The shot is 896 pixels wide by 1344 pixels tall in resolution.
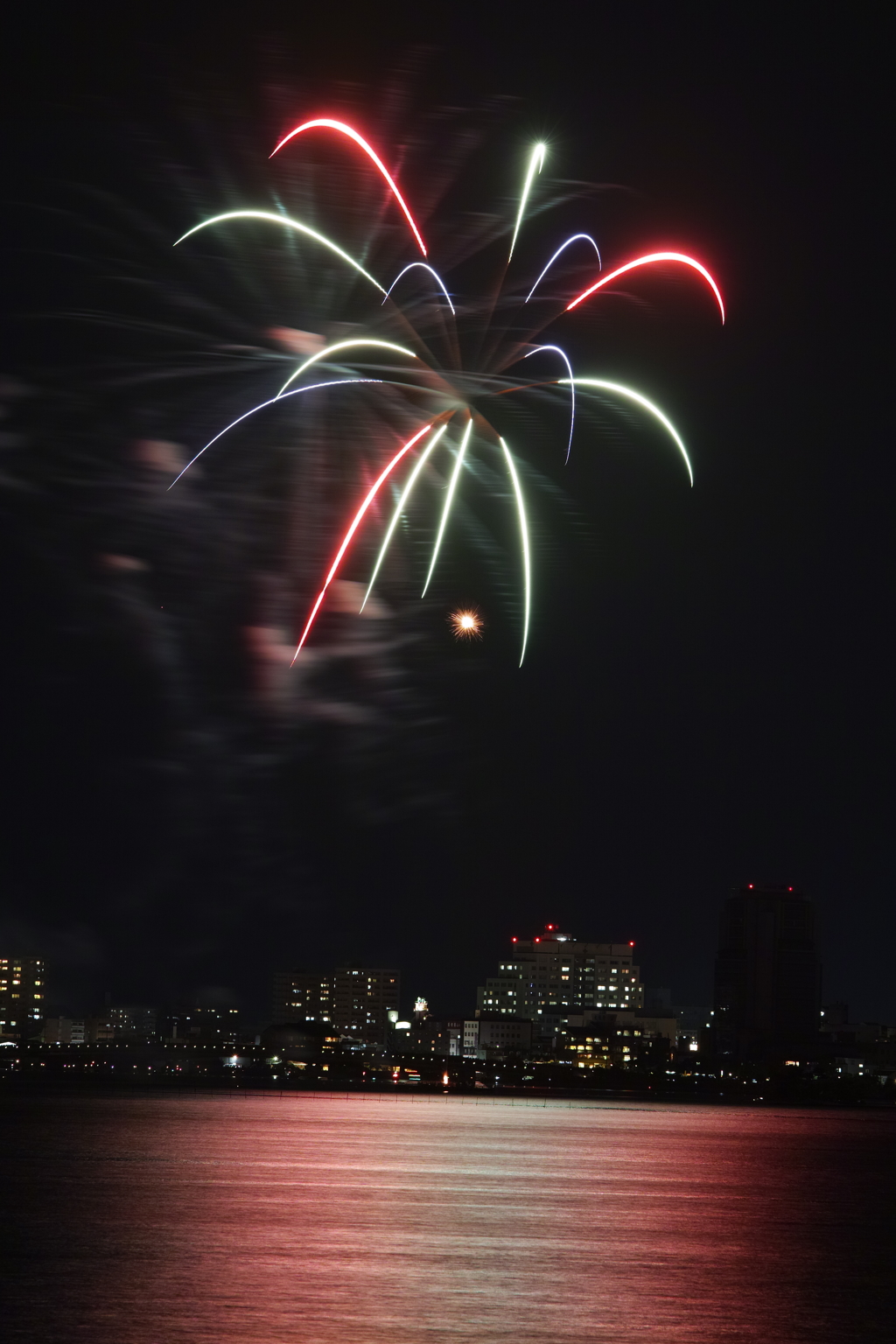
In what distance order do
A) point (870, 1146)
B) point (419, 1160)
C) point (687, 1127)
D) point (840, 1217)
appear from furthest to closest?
point (687, 1127) → point (870, 1146) → point (419, 1160) → point (840, 1217)

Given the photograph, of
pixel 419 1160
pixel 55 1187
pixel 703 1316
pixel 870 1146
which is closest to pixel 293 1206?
pixel 55 1187

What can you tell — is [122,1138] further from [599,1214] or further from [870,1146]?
[870,1146]

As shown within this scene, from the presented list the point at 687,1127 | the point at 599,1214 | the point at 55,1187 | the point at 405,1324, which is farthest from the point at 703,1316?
the point at 687,1127

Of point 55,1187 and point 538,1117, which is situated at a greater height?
point 55,1187

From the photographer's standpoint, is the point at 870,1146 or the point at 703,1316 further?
the point at 870,1146

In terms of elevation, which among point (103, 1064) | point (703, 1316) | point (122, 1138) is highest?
point (703, 1316)

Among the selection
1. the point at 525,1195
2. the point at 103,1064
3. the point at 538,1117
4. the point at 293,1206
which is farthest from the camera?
the point at 103,1064
